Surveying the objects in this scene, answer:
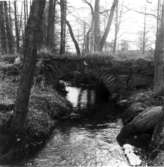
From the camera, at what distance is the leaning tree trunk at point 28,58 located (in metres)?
5.34

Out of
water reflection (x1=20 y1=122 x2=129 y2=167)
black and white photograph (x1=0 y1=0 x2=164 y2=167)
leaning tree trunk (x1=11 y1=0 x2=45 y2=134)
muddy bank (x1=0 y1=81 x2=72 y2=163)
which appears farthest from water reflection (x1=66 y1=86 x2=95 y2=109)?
leaning tree trunk (x1=11 y1=0 x2=45 y2=134)

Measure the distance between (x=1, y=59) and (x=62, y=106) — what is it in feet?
14.4

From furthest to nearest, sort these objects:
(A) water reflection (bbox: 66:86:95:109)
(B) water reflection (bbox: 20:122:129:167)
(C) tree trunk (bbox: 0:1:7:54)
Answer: (C) tree trunk (bbox: 0:1:7:54), (A) water reflection (bbox: 66:86:95:109), (B) water reflection (bbox: 20:122:129:167)

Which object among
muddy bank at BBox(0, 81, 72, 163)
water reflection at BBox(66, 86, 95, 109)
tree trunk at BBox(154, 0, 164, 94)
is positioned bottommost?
water reflection at BBox(66, 86, 95, 109)

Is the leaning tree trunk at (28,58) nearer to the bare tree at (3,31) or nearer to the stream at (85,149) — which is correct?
the stream at (85,149)

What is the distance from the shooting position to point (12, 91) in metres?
8.42

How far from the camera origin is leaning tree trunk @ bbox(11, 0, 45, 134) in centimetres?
534

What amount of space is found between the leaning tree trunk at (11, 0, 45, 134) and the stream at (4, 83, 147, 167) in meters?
1.11

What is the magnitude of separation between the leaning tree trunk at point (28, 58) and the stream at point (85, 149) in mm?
1115

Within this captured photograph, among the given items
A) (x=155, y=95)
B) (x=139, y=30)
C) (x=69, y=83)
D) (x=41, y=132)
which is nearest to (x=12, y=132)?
(x=41, y=132)

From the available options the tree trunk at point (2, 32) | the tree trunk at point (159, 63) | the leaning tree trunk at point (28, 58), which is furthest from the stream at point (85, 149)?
the tree trunk at point (2, 32)

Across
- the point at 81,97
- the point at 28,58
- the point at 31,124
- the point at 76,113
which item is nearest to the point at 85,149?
the point at 31,124

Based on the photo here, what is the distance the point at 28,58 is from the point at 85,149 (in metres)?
3.00

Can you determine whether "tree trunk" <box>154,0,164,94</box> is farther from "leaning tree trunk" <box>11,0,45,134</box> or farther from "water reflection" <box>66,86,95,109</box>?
"leaning tree trunk" <box>11,0,45,134</box>
